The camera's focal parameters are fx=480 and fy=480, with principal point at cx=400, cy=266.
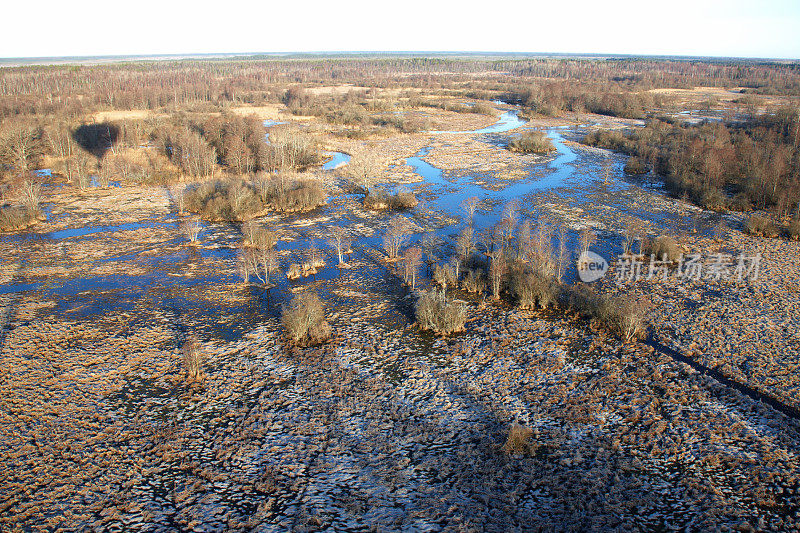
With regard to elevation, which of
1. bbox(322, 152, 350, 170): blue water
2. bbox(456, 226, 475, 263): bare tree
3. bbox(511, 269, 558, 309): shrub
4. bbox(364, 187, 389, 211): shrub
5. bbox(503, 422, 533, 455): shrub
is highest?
bbox(322, 152, 350, 170): blue water

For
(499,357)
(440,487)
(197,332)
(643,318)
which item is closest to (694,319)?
(643,318)

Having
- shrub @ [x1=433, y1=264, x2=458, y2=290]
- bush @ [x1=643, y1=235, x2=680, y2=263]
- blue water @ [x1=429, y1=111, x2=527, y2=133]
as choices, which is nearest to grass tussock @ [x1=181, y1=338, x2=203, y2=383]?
shrub @ [x1=433, y1=264, x2=458, y2=290]

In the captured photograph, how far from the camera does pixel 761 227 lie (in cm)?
2841

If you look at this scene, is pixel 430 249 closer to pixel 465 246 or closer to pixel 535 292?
pixel 465 246

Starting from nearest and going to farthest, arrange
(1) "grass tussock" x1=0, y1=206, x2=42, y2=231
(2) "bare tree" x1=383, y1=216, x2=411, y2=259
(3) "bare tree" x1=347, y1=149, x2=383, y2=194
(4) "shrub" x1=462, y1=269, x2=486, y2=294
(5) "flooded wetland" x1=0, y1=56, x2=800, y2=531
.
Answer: (5) "flooded wetland" x1=0, y1=56, x2=800, y2=531 < (4) "shrub" x1=462, y1=269, x2=486, y2=294 < (2) "bare tree" x1=383, y1=216, x2=411, y2=259 < (1) "grass tussock" x1=0, y1=206, x2=42, y2=231 < (3) "bare tree" x1=347, y1=149, x2=383, y2=194

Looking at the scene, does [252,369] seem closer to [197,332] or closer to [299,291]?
[197,332]

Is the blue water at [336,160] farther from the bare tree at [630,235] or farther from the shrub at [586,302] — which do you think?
the shrub at [586,302]

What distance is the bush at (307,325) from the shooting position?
714 inches

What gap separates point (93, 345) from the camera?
17.7m

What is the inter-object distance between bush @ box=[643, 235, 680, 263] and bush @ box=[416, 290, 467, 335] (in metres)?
12.6

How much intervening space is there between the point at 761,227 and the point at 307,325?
2729 centimetres

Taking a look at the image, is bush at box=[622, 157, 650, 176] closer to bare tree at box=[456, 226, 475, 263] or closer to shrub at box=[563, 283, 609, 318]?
bare tree at box=[456, 226, 475, 263]

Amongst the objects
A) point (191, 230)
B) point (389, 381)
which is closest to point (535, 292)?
point (389, 381)

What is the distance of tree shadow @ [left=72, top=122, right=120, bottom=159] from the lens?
4982 centimetres
